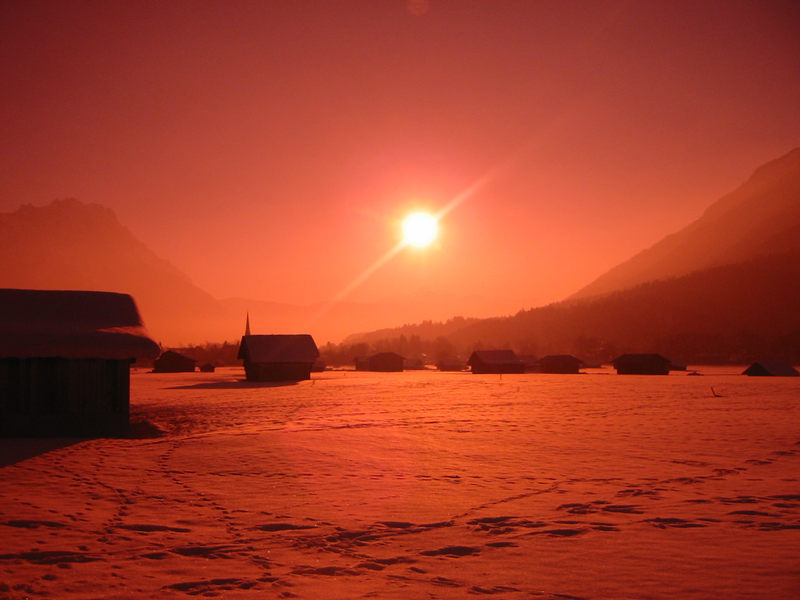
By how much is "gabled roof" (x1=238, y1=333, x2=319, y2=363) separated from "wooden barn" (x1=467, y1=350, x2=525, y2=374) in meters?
32.2

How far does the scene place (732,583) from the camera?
6.00m

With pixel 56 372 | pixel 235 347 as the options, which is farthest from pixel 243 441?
pixel 235 347

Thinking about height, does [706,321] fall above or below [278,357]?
above

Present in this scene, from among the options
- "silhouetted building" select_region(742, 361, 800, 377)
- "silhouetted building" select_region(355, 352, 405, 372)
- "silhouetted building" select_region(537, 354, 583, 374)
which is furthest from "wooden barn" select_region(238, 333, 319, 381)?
"silhouetted building" select_region(742, 361, 800, 377)

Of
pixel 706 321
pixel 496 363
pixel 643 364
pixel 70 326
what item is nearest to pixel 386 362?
pixel 496 363

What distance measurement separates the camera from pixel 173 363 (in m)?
79.7

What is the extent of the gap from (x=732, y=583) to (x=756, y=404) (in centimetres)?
2622

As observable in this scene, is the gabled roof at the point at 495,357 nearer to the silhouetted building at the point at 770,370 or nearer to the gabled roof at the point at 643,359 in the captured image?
the gabled roof at the point at 643,359

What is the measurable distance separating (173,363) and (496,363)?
1732 inches

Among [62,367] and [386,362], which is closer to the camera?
[62,367]

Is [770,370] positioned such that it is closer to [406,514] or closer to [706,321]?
[406,514]

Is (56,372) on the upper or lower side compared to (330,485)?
upper

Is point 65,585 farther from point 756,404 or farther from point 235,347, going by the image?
point 235,347

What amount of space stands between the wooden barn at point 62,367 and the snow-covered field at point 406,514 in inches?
66.0
